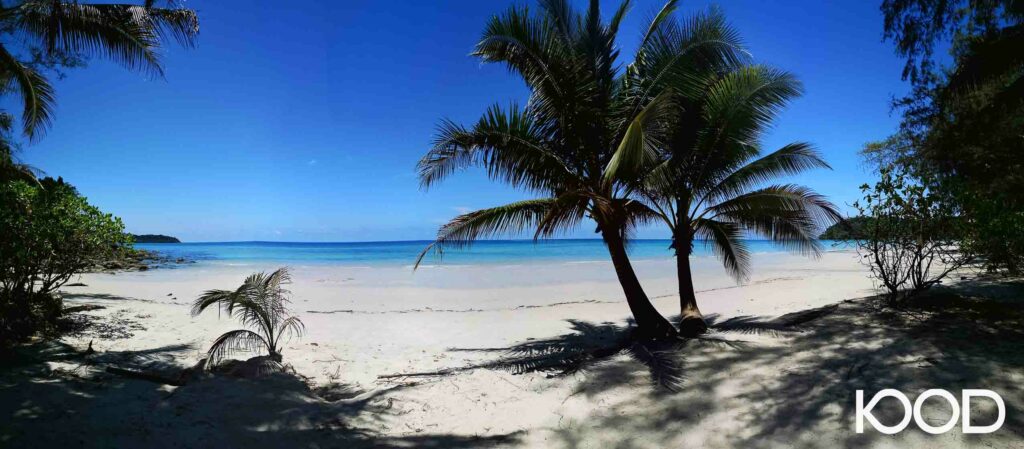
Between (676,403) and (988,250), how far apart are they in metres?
4.93

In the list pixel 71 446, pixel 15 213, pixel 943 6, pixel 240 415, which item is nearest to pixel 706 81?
pixel 943 6

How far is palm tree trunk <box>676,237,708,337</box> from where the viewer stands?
274 inches

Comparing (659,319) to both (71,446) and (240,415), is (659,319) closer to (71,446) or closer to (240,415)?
(240,415)

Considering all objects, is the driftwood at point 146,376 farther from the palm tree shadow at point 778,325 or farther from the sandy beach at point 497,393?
the palm tree shadow at point 778,325

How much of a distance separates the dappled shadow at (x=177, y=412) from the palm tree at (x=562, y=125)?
9.49ft

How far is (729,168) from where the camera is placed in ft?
24.7

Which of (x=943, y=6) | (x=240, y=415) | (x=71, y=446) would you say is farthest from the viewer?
(x=943, y=6)

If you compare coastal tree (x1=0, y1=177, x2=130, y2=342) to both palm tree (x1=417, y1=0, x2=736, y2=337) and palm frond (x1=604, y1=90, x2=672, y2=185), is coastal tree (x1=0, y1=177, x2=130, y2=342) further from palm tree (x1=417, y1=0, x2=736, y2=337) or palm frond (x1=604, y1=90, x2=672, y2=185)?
palm frond (x1=604, y1=90, x2=672, y2=185)

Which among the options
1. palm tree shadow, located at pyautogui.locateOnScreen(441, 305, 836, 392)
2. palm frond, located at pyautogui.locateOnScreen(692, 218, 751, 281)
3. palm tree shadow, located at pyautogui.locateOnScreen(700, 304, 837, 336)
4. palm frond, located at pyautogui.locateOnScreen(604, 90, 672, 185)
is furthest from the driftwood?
palm frond, located at pyautogui.locateOnScreen(692, 218, 751, 281)

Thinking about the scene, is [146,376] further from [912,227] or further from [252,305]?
[912,227]

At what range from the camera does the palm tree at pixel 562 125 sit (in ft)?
22.6

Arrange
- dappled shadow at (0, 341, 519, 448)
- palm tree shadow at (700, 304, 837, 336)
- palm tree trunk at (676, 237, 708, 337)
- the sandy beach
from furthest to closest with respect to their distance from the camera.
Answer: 1. palm tree trunk at (676, 237, 708, 337)
2. palm tree shadow at (700, 304, 837, 336)
3. the sandy beach
4. dappled shadow at (0, 341, 519, 448)

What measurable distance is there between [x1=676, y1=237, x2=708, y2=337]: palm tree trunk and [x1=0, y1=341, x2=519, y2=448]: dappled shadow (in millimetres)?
4009

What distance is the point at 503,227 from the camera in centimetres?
712
